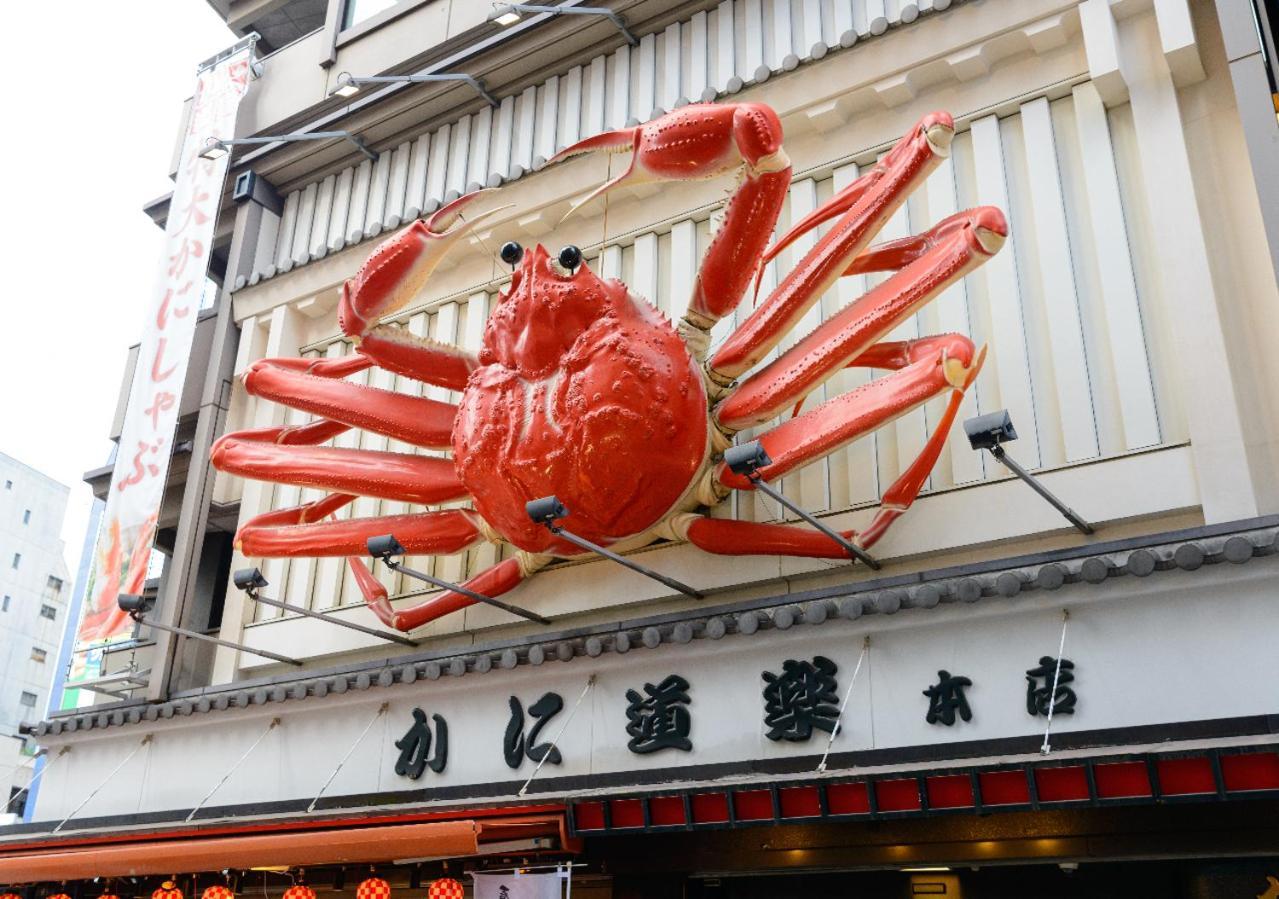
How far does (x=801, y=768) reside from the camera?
251 inches

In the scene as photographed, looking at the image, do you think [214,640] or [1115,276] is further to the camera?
[214,640]

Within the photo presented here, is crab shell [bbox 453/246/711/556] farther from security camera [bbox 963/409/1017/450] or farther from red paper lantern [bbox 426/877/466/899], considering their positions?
red paper lantern [bbox 426/877/466/899]

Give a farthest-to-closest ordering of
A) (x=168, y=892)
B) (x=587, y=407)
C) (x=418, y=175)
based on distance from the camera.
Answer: (x=418, y=175) < (x=168, y=892) < (x=587, y=407)

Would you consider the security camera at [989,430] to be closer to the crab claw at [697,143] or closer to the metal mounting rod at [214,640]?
the crab claw at [697,143]

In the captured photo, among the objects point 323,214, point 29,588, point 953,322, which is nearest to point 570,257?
point 953,322

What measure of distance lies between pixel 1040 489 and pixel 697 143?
265 cm

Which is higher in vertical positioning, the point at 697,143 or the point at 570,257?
the point at 697,143

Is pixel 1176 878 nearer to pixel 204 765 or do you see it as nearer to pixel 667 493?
pixel 667 493

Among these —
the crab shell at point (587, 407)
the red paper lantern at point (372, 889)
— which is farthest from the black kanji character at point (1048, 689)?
the red paper lantern at point (372, 889)

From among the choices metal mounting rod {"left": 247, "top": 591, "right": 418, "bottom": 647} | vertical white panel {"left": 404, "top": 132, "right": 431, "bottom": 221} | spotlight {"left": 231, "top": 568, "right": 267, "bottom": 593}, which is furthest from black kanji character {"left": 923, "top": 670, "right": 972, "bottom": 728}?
vertical white panel {"left": 404, "top": 132, "right": 431, "bottom": 221}

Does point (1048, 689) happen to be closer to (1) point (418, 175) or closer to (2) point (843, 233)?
(2) point (843, 233)

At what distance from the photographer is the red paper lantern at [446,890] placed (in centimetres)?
691

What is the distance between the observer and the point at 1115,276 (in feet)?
22.4

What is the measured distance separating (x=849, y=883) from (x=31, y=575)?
36492 mm
